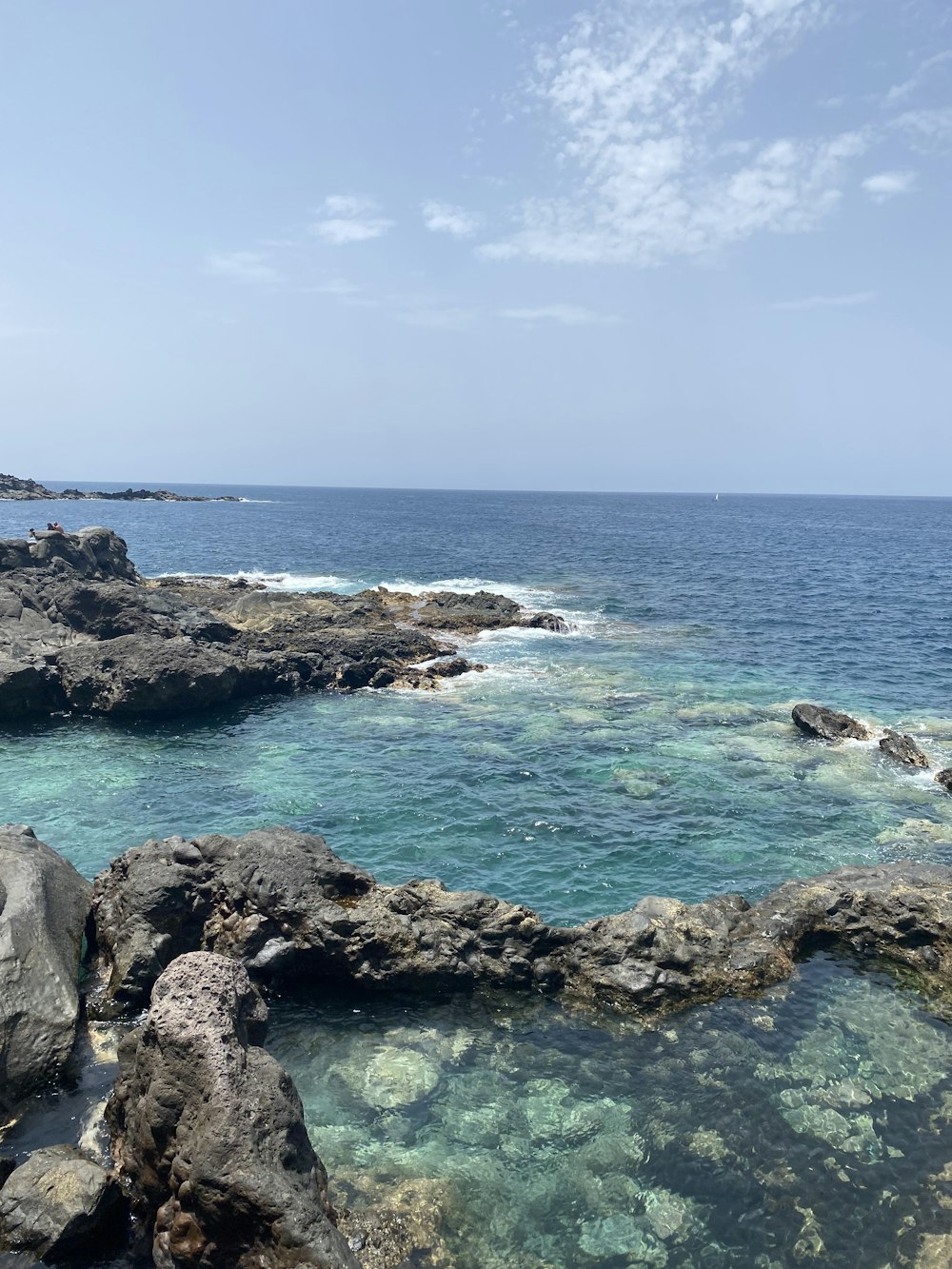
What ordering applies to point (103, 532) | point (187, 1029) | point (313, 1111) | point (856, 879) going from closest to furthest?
point (187, 1029) → point (313, 1111) → point (856, 879) → point (103, 532)

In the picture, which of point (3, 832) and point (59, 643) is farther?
point (59, 643)

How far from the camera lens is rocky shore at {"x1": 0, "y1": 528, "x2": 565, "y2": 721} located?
35.1 meters

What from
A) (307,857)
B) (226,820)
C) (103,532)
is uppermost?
(103,532)

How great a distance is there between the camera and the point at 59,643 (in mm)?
40656

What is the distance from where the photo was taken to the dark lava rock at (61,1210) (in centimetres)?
968

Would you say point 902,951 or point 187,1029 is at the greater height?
A: point 187,1029

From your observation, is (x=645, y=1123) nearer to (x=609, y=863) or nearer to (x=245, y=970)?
(x=245, y=970)

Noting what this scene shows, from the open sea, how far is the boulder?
1086 mm

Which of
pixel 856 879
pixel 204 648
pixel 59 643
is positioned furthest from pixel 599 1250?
pixel 59 643

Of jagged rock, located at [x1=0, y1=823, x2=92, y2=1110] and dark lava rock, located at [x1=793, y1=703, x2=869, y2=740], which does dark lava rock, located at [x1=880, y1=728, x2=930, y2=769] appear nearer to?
dark lava rock, located at [x1=793, y1=703, x2=869, y2=740]

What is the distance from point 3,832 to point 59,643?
84.5 feet

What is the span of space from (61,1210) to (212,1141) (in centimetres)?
217

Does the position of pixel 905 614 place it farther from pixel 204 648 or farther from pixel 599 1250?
pixel 599 1250

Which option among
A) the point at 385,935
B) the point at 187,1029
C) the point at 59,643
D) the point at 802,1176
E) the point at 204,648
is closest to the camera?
the point at 187,1029
